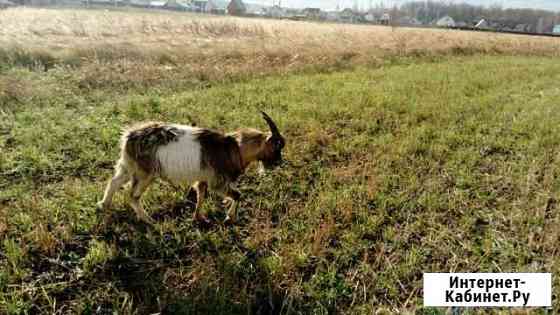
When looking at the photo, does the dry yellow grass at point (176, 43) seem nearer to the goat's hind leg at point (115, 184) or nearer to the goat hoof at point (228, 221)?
the goat's hind leg at point (115, 184)

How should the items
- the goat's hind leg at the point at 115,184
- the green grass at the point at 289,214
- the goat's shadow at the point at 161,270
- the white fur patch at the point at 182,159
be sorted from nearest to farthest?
1. the goat's shadow at the point at 161,270
2. the green grass at the point at 289,214
3. the white fur patch at the point at 182,159
4. the goat's hind leg at the point at 115,184

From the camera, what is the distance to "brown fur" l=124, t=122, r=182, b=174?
10.9ft

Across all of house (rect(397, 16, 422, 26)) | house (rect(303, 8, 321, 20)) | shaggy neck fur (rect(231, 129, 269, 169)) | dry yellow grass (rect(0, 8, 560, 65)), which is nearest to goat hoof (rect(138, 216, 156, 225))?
shaggy neck fur (rect(231, 129, 269, 169))

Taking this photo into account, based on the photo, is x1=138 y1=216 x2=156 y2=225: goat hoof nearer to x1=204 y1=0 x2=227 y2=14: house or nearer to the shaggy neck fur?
the shaggy neck fur

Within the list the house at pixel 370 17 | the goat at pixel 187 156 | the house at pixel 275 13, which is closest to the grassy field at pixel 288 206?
the goat at pixel 187 156

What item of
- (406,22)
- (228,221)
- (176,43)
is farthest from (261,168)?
(406,22)

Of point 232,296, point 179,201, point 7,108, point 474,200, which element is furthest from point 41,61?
point 474,200

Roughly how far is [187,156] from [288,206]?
1.50 m

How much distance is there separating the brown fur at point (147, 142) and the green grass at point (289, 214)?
761 millimetres

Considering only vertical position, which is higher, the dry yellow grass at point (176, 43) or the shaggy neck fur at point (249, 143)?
the dry yellow grass at point (176, 43)

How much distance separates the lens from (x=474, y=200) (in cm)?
443

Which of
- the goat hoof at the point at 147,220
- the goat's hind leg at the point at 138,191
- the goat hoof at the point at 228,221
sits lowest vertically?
the goat hoof at the point at 228,221

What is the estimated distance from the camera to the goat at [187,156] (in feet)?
11.0

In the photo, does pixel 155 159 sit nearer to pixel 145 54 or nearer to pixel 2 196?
pixel 2 196
